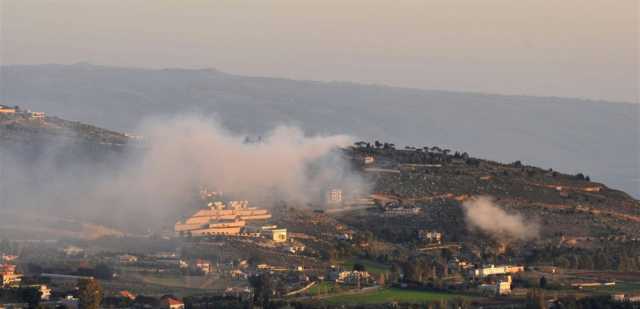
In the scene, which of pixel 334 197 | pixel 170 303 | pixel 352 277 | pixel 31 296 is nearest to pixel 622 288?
pixel 352 277

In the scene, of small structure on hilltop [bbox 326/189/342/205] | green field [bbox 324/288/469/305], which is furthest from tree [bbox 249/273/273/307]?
small structure on hilltop [bbox 326/189/342/205]

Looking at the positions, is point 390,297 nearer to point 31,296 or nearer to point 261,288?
point 261,288

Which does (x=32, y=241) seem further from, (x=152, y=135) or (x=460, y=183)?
(x=152, y=135)

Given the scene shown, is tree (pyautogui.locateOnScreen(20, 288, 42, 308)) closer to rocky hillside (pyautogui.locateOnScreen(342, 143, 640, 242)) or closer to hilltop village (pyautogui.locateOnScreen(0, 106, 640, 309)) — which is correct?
hilltop village (pyautogui.locateOnScreen(0, 106, 640, 309))

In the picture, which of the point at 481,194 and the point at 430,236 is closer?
the point at 430,236

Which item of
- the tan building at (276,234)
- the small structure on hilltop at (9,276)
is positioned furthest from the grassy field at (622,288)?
the small structure on hilltop at (9,276)

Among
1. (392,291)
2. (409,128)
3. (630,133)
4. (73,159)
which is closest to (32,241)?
(392,291)
